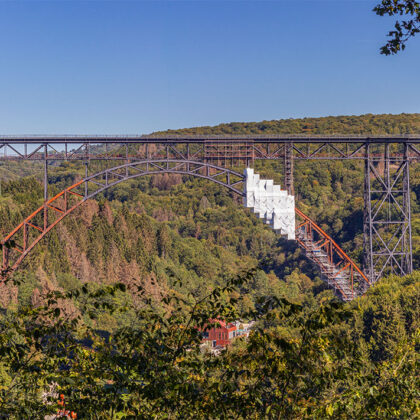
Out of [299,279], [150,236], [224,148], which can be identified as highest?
[224,148]

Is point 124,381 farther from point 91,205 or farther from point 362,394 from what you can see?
point 91,205

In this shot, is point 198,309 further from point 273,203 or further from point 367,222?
point 367,222

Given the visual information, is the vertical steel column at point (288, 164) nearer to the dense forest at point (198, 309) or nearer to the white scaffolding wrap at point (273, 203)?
the white scaffolding wrap at point (273, 203)

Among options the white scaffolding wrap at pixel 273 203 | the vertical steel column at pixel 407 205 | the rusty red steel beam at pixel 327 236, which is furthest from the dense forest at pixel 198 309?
the white scaffolding wrap at pixel 273 203

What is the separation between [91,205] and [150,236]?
7.60m

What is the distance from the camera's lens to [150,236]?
3280 inches

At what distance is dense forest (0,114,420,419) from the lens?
11805 mm

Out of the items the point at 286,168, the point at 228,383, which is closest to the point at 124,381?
the point at 228,383

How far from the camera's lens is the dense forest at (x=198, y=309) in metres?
11.8

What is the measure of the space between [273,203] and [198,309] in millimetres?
30000

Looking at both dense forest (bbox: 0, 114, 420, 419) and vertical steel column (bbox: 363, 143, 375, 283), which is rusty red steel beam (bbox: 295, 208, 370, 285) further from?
dense forest (bbox: 0, 114, 420, 419)

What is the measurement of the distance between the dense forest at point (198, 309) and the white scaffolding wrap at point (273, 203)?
5147 mm

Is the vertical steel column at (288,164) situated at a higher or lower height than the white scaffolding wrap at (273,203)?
higher

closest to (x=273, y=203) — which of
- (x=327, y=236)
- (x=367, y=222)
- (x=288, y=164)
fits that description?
(x=288, y=164)
